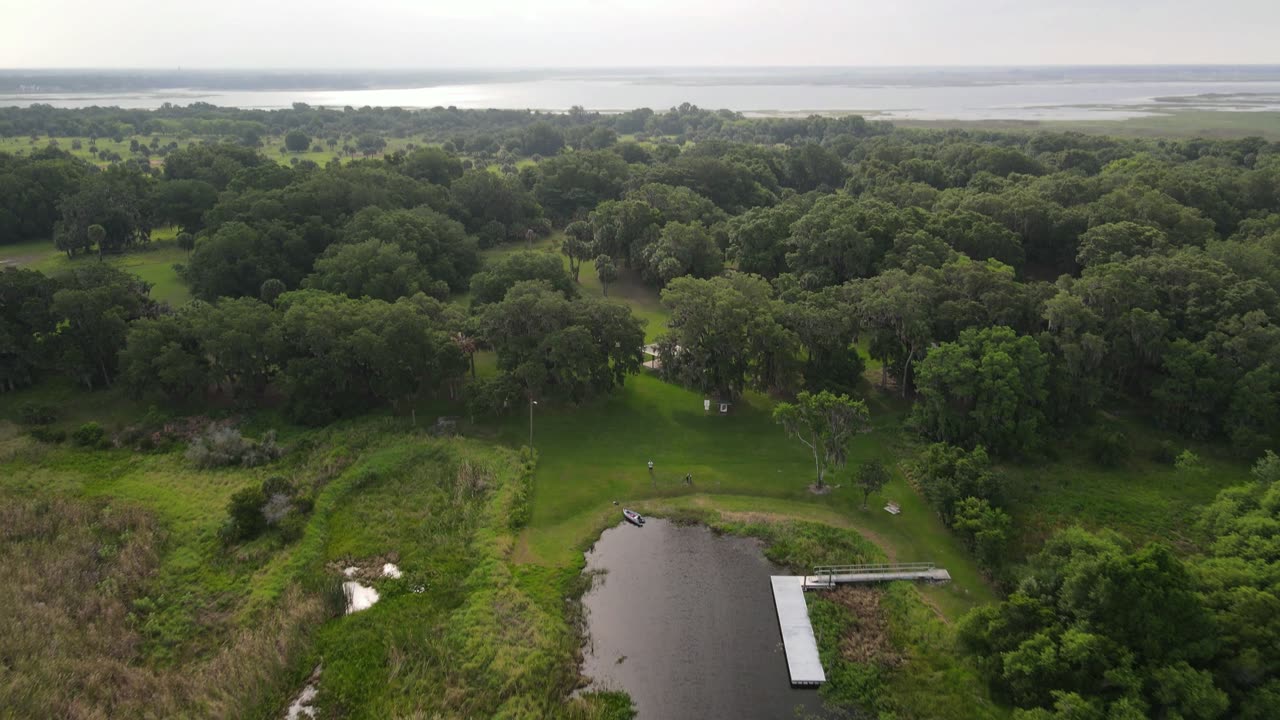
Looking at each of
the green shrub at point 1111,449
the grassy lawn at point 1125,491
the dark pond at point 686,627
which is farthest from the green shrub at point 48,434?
the green shrub at point 1111,449

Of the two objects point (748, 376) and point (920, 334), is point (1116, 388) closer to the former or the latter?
point (920, 334)

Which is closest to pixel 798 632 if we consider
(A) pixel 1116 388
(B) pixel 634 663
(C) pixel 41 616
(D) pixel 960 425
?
(B) pixel 634 663

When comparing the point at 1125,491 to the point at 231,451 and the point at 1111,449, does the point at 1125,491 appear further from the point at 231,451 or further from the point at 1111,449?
the point at 231,451

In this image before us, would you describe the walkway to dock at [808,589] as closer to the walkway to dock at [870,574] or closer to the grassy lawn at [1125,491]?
the walkway to dock at [870,574]

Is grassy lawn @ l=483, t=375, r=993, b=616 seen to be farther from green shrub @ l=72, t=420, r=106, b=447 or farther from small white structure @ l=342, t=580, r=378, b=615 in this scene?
green shrub @ l=72, t=420, r=106, b=447

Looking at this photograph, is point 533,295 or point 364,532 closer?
point 364,532

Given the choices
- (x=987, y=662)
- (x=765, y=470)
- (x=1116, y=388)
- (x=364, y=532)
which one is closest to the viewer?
(x=987, y=662)

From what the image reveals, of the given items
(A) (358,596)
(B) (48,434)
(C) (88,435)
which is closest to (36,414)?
(B) (48,434)
